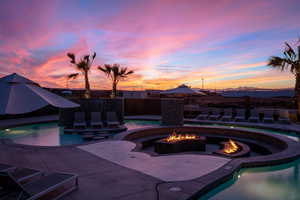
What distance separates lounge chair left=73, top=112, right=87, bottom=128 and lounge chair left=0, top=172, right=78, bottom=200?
7.85 m

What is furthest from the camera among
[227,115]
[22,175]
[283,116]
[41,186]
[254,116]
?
[227,115]

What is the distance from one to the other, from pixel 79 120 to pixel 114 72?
5.81m

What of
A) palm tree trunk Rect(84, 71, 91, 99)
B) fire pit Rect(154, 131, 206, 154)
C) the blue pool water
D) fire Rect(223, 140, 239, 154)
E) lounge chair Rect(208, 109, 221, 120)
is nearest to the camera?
the blue pool water

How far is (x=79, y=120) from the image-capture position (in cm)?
1170

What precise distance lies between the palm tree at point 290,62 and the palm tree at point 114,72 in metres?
10.4

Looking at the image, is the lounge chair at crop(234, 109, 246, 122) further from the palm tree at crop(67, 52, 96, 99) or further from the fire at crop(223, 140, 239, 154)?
the palm tree at crop(67, 52, 96, 99)

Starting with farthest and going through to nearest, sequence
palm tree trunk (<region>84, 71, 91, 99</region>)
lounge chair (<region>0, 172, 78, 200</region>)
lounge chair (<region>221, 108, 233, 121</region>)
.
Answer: palm tree trunk (<region>84, 71, 91, 99</region>) → lounge chair (<region>221, 108, 233, 121</region>) → lounge chair (<region>0, 172, 78, 200</region>)

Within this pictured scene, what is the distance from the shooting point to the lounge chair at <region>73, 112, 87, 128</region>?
11284 mm

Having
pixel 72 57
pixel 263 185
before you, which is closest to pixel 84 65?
pixel 72 57

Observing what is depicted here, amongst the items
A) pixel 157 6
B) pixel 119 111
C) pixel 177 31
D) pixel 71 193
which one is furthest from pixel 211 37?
pixel 71 193

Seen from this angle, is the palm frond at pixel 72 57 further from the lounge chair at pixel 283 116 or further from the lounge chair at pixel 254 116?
the lounge chair at pixel 283 116

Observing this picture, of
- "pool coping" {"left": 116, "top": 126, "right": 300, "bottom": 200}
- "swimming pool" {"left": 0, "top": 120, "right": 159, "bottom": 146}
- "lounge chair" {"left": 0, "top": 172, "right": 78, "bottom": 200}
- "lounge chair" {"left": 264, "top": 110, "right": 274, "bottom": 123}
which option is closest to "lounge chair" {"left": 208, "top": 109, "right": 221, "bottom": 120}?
"lounge chair" {"left": 264, "top": 110, "right": 274, "bottom": 123}

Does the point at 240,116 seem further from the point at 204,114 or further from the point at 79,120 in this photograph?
the point at 79,120

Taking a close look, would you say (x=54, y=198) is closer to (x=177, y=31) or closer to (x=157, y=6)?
(x=157, y=6)
